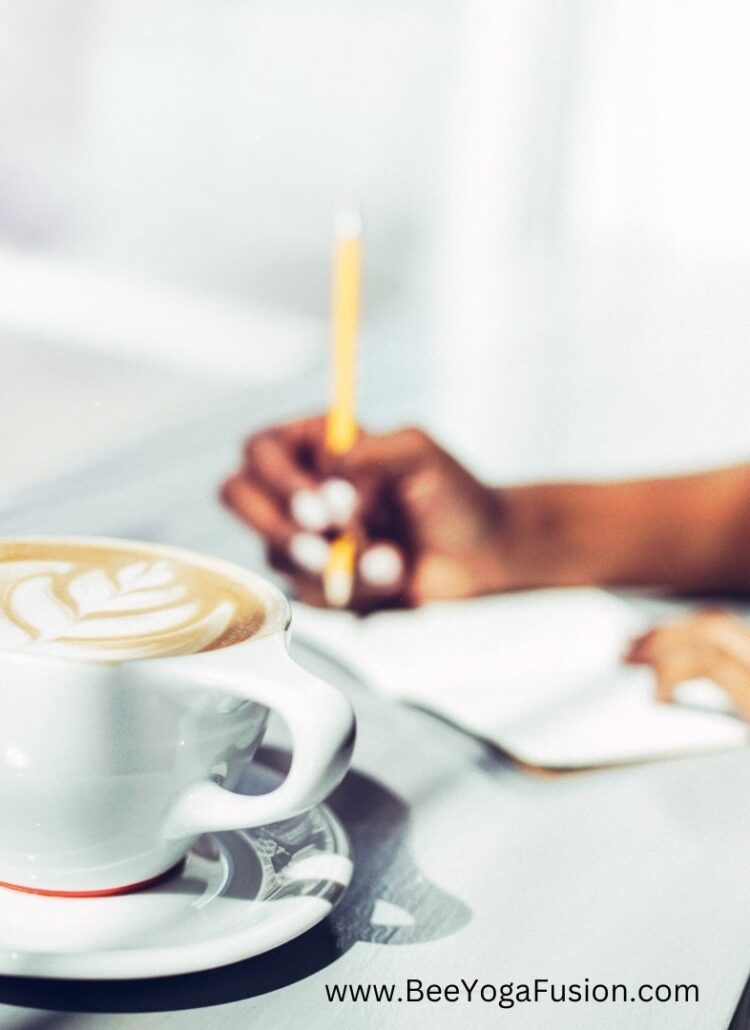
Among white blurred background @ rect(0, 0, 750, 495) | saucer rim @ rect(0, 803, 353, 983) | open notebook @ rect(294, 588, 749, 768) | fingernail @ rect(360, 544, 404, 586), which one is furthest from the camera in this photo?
white blurred background @ rect(0, 0, 750, 495)

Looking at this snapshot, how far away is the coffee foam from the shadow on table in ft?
0.21

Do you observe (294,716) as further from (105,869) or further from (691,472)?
(691,472)

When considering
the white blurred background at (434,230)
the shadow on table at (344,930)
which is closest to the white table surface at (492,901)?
the shadow on table at (344,930)

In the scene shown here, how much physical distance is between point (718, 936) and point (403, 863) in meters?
0.08

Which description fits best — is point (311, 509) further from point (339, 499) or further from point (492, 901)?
point (492, 901)

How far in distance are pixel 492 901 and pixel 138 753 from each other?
0.33 ft

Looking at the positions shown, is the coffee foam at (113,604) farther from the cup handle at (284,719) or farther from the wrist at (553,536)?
the wrist at (553,536)

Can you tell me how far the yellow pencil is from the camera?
17.9 inches

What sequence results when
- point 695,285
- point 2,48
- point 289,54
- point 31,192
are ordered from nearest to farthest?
point 2,48, point 695,285, point 31,192, point 289,54

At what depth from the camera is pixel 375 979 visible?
0.24 m

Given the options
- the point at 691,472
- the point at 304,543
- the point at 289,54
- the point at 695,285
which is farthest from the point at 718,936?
the point at 289,54

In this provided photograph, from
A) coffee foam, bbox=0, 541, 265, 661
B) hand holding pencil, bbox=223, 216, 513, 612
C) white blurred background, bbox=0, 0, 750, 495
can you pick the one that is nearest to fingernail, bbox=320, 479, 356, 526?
hand holding pencil, bbox=223, 216, 513, 612

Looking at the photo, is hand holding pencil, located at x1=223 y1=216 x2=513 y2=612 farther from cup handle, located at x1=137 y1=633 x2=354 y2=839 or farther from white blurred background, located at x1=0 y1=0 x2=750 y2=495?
cup handle, located at x1=137 y1=633 x2=354 y2=839

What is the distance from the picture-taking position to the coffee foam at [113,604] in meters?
Result: 0.24
